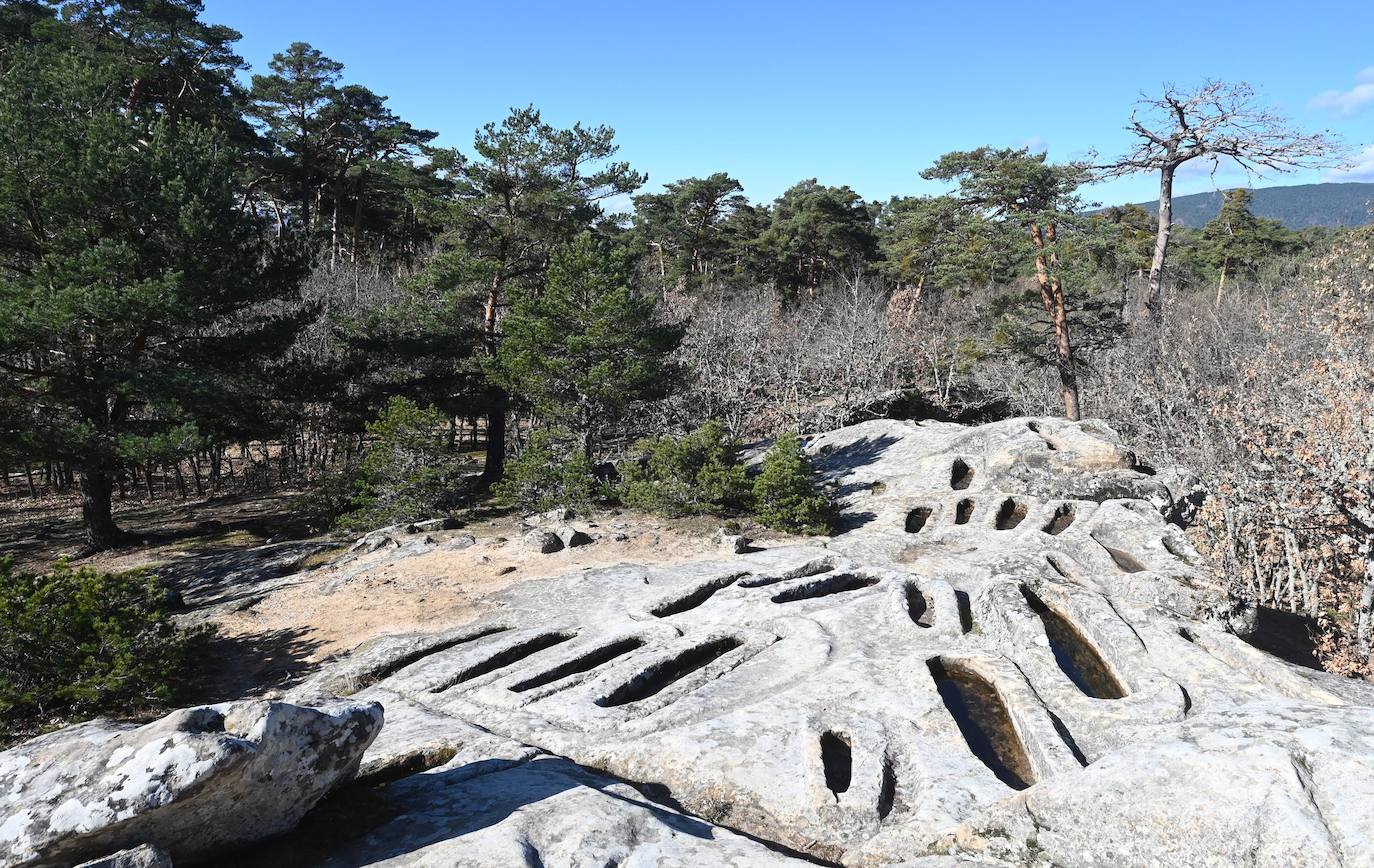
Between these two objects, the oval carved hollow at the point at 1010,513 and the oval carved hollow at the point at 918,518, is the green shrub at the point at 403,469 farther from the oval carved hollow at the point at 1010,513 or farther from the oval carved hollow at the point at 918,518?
the oval carved hollow at the point at 1010,513

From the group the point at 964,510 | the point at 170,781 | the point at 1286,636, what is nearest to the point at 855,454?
the point at 964,510

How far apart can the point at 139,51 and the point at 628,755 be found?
30398 millimetres

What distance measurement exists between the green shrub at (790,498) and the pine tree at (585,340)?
14.4 ft

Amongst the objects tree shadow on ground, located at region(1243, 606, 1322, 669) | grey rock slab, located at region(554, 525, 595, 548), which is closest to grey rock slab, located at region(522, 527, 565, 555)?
grey rock slab, located at region(554, 525, 595, 548)

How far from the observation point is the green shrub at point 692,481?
17281 mm

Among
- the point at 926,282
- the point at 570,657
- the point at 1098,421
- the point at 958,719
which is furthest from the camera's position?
the point at 926,282

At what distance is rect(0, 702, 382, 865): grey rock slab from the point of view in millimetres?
4148

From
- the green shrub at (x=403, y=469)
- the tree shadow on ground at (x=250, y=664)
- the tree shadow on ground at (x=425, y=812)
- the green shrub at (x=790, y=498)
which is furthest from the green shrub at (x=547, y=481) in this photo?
the tree shadow on ground at (x=425, y=812)

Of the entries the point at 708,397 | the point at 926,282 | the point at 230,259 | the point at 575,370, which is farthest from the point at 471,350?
the point at 926,282

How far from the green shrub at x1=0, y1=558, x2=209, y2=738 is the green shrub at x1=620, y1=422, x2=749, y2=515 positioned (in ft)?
32.4

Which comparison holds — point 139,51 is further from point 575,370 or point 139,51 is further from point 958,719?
point 958,719

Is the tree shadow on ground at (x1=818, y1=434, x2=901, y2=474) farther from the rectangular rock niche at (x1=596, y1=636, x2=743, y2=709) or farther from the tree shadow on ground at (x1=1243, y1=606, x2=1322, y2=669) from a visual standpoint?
the rectangular rock niche at (x1=596, y1=636, x2=743, y2=709)

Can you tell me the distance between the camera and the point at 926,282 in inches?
1601

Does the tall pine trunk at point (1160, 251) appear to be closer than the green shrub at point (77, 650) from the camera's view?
No
